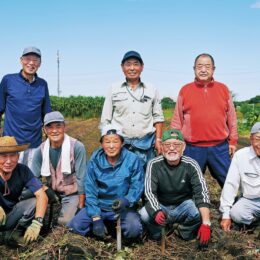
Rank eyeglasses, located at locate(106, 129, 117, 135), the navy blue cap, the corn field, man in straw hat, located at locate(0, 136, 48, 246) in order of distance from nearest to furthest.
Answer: man in straw hat, located at locate(0, 136, 48, 246) → eyeglasses, located at locate(106, 129, 117, 135) → the navy blue cap → the corn field

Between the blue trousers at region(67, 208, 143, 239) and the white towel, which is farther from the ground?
the white towel

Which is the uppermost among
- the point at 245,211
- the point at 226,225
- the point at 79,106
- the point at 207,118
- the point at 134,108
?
the point at 79,106

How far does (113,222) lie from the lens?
3.76 m

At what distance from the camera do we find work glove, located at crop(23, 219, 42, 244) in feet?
11.5

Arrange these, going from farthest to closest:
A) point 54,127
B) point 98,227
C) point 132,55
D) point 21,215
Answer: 1. point 132,55
2. point 54,127
3. point 21,215
4. point 98,227

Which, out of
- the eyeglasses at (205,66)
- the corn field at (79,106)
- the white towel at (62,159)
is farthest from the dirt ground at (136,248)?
the corn field at (79,106)

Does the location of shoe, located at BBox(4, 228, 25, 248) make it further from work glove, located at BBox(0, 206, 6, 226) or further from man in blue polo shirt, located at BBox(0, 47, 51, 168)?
man in blue polo shirt, located at BBox(0, 47, 51, 168)

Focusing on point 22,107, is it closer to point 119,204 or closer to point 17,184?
point 17,184

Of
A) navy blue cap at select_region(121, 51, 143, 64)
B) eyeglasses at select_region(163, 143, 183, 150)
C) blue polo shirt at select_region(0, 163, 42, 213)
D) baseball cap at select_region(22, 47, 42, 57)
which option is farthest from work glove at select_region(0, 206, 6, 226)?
navy blue cap at select_region(121, 51, 143, 64)

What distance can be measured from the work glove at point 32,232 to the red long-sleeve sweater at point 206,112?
71.9 inches

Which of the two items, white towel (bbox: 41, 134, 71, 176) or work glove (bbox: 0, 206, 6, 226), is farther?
white towel (bbox: 41, 134, 71, 176)

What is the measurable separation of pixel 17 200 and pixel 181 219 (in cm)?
162

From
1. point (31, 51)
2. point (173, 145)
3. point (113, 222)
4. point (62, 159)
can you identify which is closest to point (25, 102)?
point (31, 51)

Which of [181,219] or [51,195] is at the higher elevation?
[51,195]
